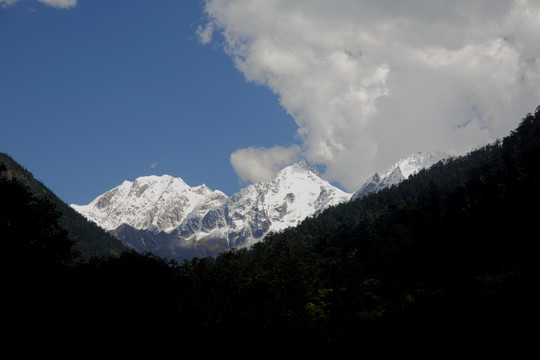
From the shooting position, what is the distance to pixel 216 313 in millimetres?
58375

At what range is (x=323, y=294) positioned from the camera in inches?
2795

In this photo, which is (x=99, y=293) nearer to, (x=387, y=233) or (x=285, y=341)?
(x=285, y=341)

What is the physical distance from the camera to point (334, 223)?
19688 centimetres

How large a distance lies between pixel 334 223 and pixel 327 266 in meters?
111

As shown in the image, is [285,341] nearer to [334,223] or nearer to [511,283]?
[511,283]

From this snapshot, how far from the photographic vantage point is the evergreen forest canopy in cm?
3014

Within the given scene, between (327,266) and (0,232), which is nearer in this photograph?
(0,232)

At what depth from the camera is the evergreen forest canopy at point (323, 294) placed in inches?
1187

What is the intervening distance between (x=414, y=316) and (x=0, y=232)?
43811 mm

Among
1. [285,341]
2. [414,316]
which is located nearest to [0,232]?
[285,341]

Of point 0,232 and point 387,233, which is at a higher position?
point 387,233

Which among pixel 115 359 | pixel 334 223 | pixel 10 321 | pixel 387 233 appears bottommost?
pixel 115 359

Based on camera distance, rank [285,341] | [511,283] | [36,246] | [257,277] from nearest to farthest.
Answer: [36,246] → [511,283] → [285,341] → [257,277]

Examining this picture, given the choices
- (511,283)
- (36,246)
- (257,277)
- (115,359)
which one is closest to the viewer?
(115,359)
